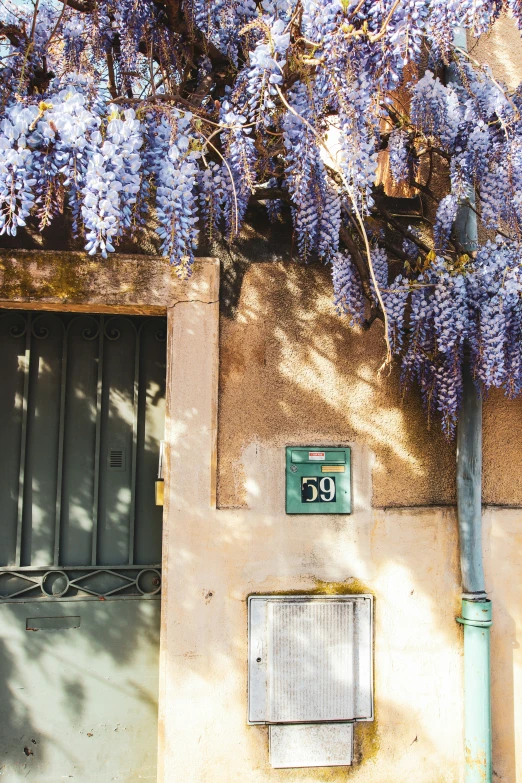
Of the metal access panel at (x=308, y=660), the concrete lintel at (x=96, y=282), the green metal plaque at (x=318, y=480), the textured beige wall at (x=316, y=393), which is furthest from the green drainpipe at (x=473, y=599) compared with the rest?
the concrete lintel at (x=96, y=282)

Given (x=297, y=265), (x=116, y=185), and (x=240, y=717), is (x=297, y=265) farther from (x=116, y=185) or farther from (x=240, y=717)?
(x=240, y=717)

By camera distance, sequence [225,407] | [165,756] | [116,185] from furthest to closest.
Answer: [225,407], [165,756], [116,185]

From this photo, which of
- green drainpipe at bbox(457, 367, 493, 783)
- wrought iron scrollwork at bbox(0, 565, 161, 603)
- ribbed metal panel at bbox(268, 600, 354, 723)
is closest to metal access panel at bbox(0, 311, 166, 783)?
wrought iron scrollwork at bbox(0, 565, 161, 603)

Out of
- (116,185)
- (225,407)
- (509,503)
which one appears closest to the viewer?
(116,185)

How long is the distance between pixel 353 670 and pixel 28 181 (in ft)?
8.68

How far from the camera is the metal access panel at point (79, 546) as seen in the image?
3035 millimetres

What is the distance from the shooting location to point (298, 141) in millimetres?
2605

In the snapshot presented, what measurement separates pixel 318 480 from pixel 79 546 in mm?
1279

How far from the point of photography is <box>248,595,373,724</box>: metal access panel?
2.93 meters

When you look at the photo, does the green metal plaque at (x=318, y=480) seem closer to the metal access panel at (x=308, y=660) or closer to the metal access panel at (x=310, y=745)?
the metal access panel at (x=308, y=660)

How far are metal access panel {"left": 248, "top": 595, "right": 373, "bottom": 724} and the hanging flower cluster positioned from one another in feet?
3.65

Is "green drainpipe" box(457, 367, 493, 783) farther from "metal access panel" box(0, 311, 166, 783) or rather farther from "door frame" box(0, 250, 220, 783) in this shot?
"metal access panel" box(0, 311, 166, 783)

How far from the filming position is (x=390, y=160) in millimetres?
3211

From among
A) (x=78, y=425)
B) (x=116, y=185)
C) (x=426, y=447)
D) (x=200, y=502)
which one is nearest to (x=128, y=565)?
(x=200, y=502)
